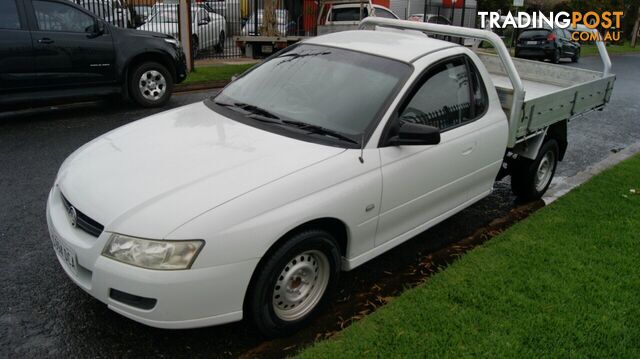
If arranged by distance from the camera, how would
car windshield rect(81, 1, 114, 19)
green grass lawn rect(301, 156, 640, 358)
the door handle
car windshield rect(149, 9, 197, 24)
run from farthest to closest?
car windshield rect(149, 9, 197, 24), car windshield rect(81, 1, 114, 19), the door handle, green grass lawn rect(301, 156, 640, 358)

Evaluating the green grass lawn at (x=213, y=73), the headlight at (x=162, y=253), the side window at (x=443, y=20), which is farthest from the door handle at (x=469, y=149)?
the side window at (x=443, y=20)

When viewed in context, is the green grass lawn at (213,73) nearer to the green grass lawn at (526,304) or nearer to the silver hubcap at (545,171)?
the silver hubcap at (545,171)

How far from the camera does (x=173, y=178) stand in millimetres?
3133

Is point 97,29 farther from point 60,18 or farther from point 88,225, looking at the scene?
point 88,225

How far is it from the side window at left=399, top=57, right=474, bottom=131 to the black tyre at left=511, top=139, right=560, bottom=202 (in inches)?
61.8

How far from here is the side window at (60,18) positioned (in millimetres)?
8172

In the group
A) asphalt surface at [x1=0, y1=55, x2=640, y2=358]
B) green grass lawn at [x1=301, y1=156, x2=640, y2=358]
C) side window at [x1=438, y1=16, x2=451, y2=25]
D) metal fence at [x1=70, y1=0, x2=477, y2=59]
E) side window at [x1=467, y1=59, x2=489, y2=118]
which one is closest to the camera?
green grass lawn at [x1=301, y1=156, x2=640, y2=358]

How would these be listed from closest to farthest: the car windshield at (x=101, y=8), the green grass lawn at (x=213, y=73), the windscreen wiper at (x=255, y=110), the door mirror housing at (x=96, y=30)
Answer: the windscreen wiper at (x=255, y=110)
the door mirror housing at (x=96, y=30)
the green grass lawn at (x=213, y=73)
the car windshield at (x=101, y=8)

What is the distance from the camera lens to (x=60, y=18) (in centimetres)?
840

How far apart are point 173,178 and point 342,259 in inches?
49.0

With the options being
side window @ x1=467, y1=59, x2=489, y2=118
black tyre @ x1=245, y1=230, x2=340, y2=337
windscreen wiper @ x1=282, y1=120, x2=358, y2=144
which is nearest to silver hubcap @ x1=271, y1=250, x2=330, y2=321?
black tyre @ x1=245, y1=230, x2=340, y2=337

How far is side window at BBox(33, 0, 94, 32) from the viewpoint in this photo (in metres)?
8.17

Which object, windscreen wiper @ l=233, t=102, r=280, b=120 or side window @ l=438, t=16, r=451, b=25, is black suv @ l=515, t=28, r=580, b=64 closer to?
side window @ l=438, t=16, r=451, b=25

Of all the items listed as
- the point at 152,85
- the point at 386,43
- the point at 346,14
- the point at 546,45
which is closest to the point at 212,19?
the point at 346,14
